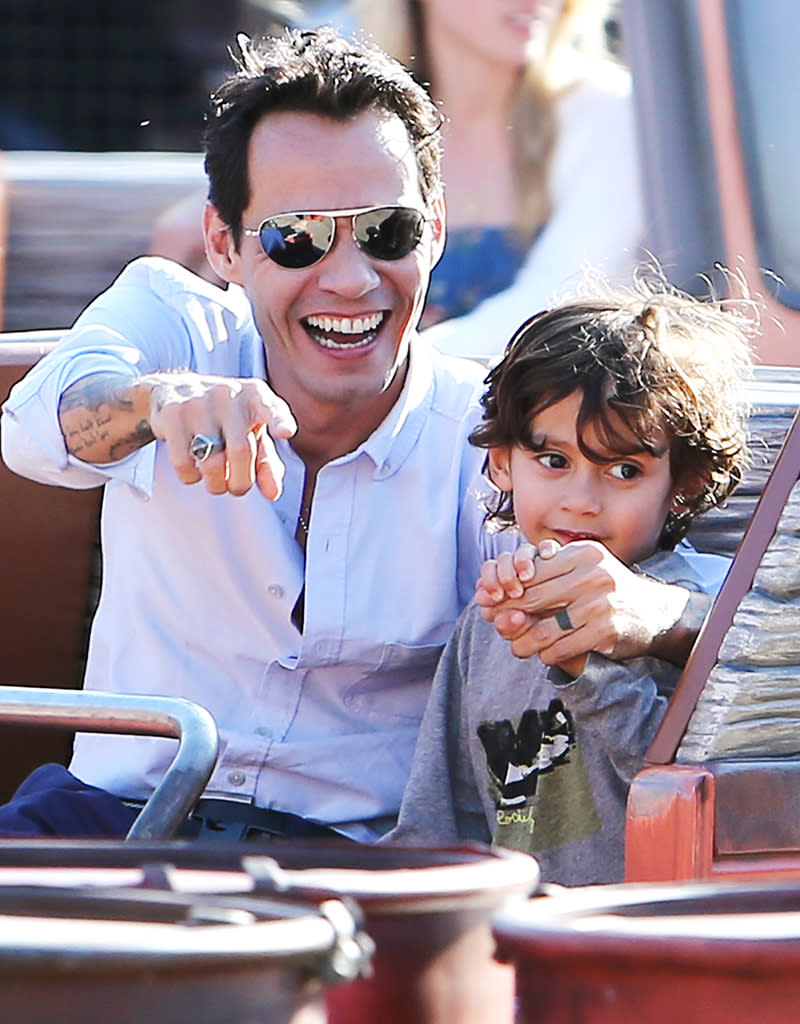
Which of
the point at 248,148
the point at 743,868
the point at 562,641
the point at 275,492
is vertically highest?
the point at 248,148

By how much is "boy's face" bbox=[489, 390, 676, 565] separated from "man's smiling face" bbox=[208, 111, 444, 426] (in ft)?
1.18

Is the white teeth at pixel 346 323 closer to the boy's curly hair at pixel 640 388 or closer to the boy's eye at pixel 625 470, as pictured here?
the boy's curly hair at pixel 640 388

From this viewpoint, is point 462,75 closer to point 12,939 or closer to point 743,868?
point 743,868

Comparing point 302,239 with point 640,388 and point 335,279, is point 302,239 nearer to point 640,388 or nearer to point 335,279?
point 335,279

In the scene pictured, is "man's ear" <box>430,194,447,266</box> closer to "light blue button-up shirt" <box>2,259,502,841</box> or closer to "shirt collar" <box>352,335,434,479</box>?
"shirt collar" <box>352,335,434,479</box>

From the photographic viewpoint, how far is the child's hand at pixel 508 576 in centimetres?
162

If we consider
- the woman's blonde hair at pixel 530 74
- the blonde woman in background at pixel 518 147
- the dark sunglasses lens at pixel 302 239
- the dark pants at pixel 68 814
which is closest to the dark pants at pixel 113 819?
the dark pants at pixel 68 814

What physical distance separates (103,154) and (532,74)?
1309mm

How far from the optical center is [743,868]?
138cm

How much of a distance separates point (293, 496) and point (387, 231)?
0.33 meters

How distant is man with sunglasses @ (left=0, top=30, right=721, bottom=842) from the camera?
6.71 ft

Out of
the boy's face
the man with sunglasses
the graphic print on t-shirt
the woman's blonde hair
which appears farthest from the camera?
the woman's blonde hair

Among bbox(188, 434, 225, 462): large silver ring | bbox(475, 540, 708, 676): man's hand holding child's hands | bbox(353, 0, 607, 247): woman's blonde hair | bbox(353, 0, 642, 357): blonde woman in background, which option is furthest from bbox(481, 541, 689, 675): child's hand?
bbox(353, 0, 607, 247): woman's blonde hair

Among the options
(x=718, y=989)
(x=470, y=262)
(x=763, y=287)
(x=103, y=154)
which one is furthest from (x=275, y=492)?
(x=103, y=154)
